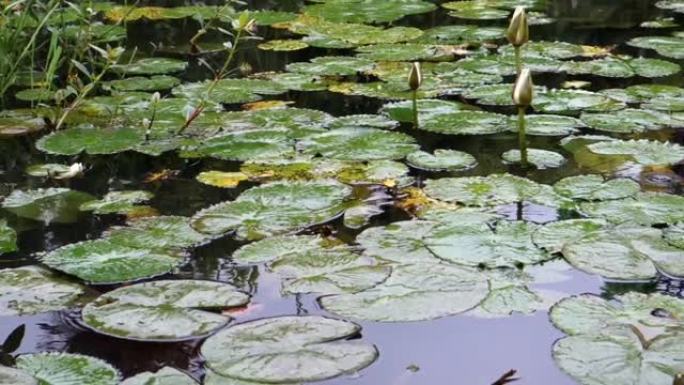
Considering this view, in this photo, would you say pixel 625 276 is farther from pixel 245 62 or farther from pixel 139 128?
pixel 245 62

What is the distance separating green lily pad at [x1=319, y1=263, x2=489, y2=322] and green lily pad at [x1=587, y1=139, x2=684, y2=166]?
0.94 meters

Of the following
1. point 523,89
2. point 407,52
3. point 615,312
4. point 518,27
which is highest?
point 518,27

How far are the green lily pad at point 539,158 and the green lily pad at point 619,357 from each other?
1.05 metres

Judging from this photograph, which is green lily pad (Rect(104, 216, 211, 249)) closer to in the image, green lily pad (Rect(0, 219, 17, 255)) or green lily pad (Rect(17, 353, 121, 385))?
green lily pad (Rect(0, 219, 17, 255))

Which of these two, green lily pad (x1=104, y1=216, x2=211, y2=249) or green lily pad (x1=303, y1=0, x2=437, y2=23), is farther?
green lily pad (x1=303, y1=0, x2=437, y2=23)

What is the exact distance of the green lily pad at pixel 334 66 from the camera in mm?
3930

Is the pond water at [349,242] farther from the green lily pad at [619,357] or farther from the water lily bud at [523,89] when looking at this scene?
the water lily bud at [523,89]

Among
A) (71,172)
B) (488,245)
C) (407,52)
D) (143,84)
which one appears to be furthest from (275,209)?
(407,52)

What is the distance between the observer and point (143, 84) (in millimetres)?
3816

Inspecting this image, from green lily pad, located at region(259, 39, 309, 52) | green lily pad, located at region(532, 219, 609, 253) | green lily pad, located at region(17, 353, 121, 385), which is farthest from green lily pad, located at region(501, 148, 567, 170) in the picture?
green lily pad, located at region(259, 39, 309, 52)

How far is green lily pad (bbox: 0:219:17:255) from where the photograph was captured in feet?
7.52

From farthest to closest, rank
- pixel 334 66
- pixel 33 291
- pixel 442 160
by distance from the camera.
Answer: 1. pixel 334 66
2. pixel 442 160
3. pixel 33 291

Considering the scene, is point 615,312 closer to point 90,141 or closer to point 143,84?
point 90,141

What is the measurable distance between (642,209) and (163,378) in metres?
1.26
